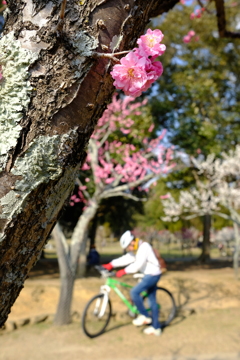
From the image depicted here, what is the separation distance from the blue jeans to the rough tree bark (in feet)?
15.4

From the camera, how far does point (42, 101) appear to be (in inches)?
30.5

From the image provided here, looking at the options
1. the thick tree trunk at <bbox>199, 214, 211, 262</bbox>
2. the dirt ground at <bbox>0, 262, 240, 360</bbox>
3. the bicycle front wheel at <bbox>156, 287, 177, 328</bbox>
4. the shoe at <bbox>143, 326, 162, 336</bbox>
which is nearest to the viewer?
the dirt ground at <bbox>0, 262, 240, 360</bbox>

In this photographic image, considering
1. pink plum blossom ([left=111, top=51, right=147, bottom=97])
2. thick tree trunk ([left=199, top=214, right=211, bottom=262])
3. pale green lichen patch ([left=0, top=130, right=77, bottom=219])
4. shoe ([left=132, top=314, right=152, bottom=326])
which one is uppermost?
pink plum blossom ([left=111, top=51, right=147, bottom=97])

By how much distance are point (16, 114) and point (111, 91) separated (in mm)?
Answer: 280

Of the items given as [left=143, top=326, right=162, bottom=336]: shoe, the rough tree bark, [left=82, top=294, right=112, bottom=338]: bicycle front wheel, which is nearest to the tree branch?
the rough tree bark

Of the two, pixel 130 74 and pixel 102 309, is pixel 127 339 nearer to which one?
pixel 102 309

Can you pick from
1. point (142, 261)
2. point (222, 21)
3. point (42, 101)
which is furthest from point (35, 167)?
point (142, 261)

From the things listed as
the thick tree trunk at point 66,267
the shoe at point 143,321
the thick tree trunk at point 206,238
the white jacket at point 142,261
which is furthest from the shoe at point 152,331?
the thick tree trunk at point 206,238

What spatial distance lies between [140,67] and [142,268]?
Result: 4.81m

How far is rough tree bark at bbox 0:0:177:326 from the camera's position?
770mm

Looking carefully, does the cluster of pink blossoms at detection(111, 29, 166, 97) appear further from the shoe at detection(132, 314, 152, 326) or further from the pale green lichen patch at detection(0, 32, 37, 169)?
the shoe at detection(132, 314, 152, 326)

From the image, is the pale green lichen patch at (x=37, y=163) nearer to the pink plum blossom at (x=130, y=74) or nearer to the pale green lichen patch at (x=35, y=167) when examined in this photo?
the pale green lichen patch at (x=35, y=167)

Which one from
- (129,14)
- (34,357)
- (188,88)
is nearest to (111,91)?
(129,14)

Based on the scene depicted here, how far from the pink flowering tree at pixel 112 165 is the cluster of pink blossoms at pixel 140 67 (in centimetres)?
582
